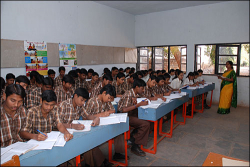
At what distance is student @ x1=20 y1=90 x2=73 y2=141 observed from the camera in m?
1.66

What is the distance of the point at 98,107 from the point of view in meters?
2.29

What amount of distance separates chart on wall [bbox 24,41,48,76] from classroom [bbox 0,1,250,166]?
0.8 inches

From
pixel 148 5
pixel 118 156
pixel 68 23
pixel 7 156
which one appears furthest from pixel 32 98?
pixel 148 5

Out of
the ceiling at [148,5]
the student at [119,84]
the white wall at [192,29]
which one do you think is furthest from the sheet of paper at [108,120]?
the ceiling at [148,5]

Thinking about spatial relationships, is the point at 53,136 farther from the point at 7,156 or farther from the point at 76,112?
the point at 76,112

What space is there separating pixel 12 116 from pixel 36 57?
2.79 metres

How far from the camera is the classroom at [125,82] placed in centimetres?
166

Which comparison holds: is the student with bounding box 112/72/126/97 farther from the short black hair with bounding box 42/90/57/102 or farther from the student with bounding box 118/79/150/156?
the short black hair with bounding box 42/90/57/102

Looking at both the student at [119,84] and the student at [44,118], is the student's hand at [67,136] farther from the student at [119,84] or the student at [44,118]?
the student at [119,84]

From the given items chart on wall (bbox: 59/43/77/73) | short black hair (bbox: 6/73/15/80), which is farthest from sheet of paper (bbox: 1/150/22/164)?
chart on wall (bbox: 59/43/77/73)

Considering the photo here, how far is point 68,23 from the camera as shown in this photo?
4805 mm

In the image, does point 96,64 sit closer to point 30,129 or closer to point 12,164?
point 30,129

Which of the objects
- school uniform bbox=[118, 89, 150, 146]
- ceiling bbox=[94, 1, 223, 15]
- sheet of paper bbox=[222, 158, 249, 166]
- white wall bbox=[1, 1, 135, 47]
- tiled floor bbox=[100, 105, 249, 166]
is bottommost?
tiled floor bbox=[100, 105, 249, 166]

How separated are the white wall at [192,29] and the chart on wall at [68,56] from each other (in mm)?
2943
